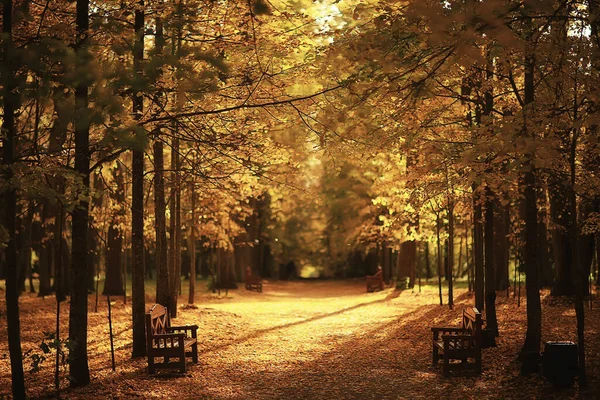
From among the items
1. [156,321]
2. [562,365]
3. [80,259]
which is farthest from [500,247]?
[80,259]

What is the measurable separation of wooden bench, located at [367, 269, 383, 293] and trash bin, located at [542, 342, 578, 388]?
815 inches

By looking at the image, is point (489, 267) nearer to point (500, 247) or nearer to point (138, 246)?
point (138, 246)

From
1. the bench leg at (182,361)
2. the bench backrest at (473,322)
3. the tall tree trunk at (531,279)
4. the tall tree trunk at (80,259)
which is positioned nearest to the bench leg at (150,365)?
the bench leg at (182,361)

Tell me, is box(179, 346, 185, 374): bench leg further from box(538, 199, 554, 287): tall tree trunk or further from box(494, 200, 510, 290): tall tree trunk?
box(538, 199, 554, 287): tall tree trunk

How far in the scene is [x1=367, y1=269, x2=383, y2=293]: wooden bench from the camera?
93.2 ft

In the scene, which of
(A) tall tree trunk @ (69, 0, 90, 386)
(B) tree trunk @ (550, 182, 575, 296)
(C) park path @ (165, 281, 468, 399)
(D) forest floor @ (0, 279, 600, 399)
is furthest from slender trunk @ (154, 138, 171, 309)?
(B) tree trunk @ (550, 182, 575, 296)

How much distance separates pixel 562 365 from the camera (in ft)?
25.1

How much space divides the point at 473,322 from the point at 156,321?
5.17 meters

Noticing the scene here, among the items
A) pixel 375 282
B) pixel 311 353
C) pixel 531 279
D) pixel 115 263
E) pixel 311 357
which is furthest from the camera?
pixel 375 282

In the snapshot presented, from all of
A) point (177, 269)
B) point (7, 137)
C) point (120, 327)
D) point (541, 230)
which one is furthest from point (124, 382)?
point (541, 230)

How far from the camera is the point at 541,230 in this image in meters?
19.7

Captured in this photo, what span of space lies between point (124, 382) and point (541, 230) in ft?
49.5

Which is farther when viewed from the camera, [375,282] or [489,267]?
[375,282]

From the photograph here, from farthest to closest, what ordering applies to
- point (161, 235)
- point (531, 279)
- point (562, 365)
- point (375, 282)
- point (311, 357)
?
point (375, 282) → point (161, 235) → point (311, 357) → point (531, 279) → point (562, 365)
